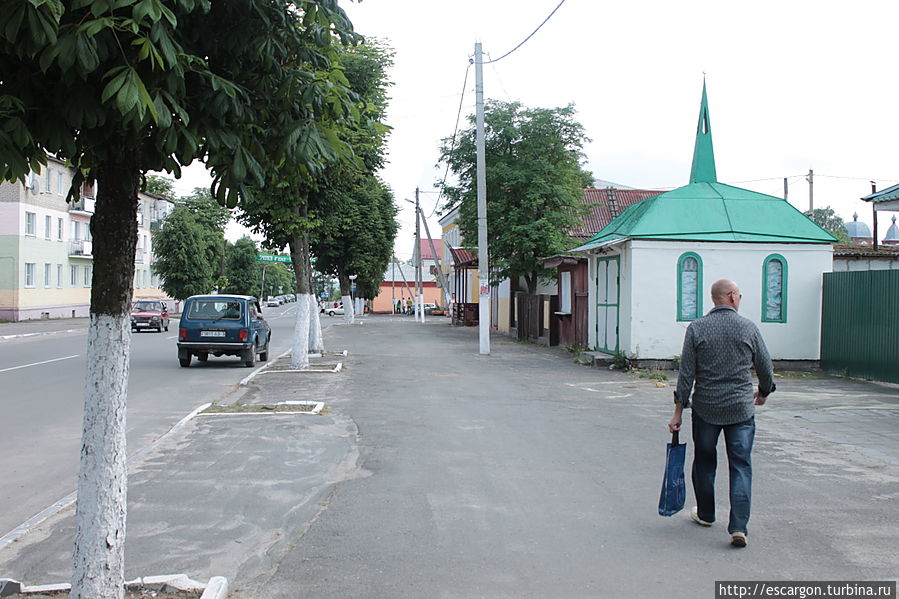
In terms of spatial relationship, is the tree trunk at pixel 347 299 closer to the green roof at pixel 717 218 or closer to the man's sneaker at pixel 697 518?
the green roof at pixel 717 218

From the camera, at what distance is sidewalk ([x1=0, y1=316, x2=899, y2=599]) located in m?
4.84

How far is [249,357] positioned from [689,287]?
10592 mm

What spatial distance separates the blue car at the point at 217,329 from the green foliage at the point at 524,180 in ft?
32.8

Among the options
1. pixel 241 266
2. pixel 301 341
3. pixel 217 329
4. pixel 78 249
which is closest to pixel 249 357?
pixel 217 329

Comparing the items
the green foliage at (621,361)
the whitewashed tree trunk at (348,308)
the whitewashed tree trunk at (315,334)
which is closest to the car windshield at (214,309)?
the whitewashed tree trunk at (315,334)

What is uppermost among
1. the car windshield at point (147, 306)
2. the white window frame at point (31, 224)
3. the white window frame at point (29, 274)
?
the white window frame at point (31, 224)

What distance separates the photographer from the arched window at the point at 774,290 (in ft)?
59.6

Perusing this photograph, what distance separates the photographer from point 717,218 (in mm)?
18375

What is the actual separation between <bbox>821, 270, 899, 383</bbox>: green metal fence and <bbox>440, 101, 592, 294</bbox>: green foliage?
31.3 ft

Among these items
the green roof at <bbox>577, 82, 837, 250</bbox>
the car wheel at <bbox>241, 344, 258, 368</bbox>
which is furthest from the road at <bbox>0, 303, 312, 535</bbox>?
the green roof at <bbox>577, 82, 837, 250</bbox>

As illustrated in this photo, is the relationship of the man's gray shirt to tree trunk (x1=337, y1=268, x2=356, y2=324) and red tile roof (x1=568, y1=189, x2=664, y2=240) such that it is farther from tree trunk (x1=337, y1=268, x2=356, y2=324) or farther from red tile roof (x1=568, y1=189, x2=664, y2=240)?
tree trunk (x1=337, y1=268, x2=356, y2=324)

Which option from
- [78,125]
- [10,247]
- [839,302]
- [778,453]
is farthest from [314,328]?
[10,247]

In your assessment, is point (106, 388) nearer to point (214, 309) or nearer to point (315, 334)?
point (214, 309)

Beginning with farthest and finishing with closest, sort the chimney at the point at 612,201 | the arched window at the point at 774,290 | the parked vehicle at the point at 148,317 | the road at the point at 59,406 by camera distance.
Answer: the chimney at the point at 612,201, the parked vehicle at the point at 148,317, the arched window at the point at 774,290, the road at the point at 59,406
